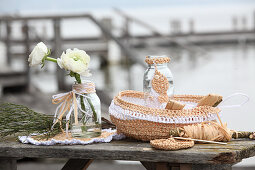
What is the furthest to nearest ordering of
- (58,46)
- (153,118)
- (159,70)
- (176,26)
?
(176,26), (58,46), (159,70), (153,118)

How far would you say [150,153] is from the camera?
1.41 m

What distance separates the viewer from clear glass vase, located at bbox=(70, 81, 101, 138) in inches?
62.7

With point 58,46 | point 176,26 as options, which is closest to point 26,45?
point 58,46

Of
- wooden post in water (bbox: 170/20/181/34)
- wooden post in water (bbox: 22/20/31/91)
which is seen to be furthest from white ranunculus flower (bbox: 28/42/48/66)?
wooden post in water (bbox: 170/20/181/34)

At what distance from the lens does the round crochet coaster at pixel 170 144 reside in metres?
1.40

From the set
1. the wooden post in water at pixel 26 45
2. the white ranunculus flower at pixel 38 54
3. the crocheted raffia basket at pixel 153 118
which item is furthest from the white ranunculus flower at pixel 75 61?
the wooden post in water at pixel 26 45

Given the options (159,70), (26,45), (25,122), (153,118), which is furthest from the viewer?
(26,45)

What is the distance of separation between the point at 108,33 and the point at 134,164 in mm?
1712

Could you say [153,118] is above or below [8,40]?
below

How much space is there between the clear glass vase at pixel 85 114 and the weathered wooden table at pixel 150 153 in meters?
0.09

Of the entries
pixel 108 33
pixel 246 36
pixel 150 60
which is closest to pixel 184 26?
pixel 246 36

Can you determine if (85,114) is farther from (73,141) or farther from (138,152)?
(138,152)

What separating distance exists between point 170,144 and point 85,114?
0.33 metres

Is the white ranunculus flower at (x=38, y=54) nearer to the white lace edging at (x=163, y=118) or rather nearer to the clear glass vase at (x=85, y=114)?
the clear glass vase at (x=85, y=114)
